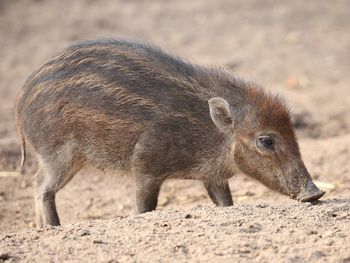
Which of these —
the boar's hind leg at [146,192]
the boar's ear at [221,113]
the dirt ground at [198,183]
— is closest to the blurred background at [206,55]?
the dirt ground at [198,183]

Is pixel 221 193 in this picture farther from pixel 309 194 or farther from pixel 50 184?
pixel 50 184

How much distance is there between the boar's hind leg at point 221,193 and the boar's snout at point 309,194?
96cm

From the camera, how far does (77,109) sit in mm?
7508

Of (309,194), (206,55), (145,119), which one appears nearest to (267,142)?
(309,194)

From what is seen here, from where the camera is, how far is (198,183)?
9820 mm

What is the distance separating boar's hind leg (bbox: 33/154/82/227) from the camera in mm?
7676

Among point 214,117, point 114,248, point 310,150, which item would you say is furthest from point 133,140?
point 310,150

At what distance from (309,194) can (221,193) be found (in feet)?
3.96

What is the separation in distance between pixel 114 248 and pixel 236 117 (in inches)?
94.4

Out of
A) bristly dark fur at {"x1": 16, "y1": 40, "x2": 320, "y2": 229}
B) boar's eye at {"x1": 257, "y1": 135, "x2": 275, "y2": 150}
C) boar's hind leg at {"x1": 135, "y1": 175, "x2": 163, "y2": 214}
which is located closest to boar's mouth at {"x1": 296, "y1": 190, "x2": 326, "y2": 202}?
bristly dark fur at {"x1": 16, "y1": 40, "x2": 320, "y2": 229}

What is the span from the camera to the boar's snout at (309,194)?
672 centimetres

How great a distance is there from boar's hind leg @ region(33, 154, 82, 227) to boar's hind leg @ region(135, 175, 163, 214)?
0.75 meters

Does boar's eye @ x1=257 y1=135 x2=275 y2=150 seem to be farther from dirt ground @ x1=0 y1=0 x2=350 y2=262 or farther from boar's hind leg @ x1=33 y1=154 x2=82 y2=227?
boar's hind leg @ x1=33 y1=154 x2=82 y2=227

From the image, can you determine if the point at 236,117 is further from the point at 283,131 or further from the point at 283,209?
the point at 283,209
